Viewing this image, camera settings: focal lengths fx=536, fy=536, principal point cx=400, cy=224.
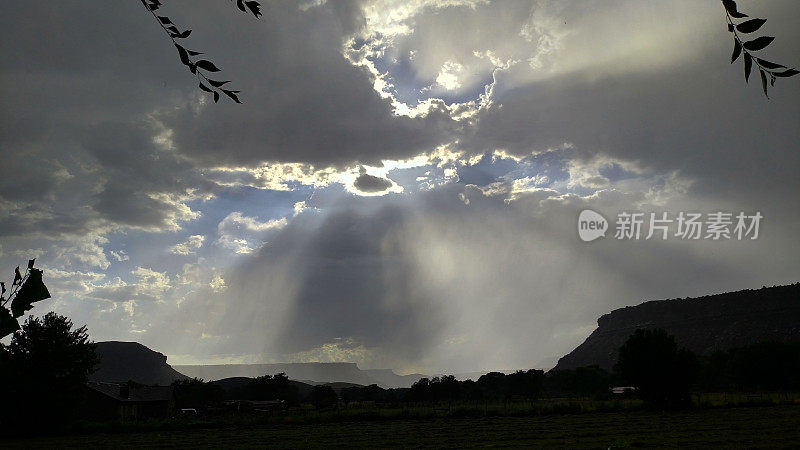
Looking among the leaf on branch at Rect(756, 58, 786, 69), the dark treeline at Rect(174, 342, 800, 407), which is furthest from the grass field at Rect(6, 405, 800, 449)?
the leaf on branch at Rect(756, 58, 786, 69)

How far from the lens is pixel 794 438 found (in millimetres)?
26047

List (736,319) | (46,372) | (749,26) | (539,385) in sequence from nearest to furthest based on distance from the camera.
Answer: (749,26), (46,372), (539,385), (736,319)

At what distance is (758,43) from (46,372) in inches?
2038

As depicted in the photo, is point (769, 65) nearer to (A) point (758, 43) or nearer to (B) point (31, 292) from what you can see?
(A) point (758, 43)

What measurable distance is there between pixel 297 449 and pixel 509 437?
12153mm

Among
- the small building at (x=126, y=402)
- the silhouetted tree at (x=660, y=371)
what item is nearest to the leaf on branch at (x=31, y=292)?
the silhouetted tree at (x=660, y=371)

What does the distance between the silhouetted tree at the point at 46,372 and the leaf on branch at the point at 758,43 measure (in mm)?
49668

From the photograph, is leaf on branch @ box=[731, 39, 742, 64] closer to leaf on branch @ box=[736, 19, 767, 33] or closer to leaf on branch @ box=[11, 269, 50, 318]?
leaf on branch @ box=[736, 19, 767, 33]

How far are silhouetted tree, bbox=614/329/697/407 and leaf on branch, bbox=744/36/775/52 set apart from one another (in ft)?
189

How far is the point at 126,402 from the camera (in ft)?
218

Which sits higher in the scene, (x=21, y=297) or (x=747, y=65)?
(x=747, y=65)

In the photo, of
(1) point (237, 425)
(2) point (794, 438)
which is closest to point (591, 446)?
(2) point (794, 438)

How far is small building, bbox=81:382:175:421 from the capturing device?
6425cm

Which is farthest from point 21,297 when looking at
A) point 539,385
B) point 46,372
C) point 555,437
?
point 539,385
